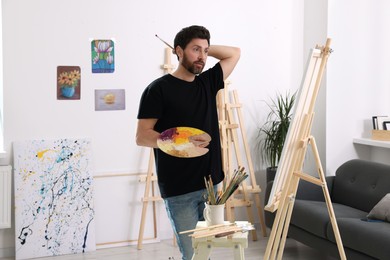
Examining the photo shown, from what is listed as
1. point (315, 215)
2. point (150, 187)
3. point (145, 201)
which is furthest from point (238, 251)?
point (150, 187)

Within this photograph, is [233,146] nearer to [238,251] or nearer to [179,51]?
[179,51]

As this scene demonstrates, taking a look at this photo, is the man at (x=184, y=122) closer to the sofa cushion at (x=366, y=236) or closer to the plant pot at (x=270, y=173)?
the sofa cushion at (x=366, y=236)

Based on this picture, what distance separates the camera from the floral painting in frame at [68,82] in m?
4.92

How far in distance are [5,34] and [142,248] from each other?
81.8 inches

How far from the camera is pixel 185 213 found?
2.95m

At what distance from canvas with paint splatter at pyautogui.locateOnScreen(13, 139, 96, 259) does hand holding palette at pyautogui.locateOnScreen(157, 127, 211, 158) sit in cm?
244

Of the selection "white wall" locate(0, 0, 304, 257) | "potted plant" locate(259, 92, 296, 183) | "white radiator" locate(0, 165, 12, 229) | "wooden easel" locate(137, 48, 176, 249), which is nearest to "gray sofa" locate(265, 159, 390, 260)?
"potted plant" locate(259, 92, 296, 183)

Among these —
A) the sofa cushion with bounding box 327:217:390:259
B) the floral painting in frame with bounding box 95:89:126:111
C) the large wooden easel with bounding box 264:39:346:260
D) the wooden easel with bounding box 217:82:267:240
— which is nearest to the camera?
the large wooden easel with bounding box 264:39:346:260

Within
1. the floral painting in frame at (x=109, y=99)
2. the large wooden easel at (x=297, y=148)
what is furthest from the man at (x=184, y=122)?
the floral painting in frame at (x=109, y=99)

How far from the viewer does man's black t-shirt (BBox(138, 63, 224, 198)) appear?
289cm

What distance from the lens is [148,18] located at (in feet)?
16.9

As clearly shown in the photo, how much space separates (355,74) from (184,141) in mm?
3211

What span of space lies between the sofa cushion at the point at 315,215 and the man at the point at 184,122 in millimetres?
1513

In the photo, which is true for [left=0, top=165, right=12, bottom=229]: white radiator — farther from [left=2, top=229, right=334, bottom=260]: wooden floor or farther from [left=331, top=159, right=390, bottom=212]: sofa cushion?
[left=331, top=159, right=390, bottom=212]: sofa cushion
